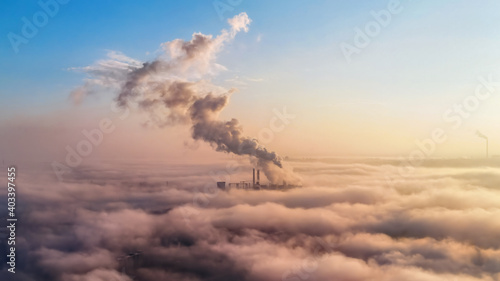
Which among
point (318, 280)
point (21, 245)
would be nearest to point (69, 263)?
point (21, 245)

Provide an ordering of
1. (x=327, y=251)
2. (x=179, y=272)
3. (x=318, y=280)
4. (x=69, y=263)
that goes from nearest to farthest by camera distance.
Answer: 1. (x=69, y=263)
2. (x=318, y=280)
3. (x=179, y=272)
4. (x=327, y=251)

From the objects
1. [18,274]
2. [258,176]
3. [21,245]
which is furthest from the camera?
[258,176]

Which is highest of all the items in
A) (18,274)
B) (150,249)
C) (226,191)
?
(226,191)

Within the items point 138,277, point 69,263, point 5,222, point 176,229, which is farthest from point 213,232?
point 5,222

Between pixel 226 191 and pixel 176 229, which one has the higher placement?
pixel 226 191

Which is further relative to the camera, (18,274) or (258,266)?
(258,266)

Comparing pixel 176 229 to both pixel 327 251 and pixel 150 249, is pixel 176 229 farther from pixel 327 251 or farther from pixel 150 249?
pixel 327 251

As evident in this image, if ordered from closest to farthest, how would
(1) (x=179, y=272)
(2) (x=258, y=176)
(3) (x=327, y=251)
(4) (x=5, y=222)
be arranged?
(4) (x=5, y=222) → (2) (x=258, y=176) → (1) (x=179, y=272) → (3) (x=327, y=251)

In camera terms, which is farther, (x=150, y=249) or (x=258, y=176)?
(x=150, y=249)

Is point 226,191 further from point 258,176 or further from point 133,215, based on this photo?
point 133,215
